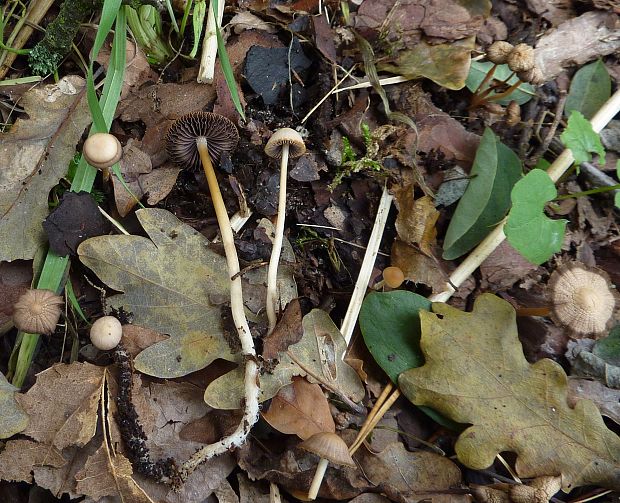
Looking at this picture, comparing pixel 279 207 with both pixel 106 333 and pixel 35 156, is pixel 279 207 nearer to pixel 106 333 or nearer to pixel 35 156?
pixel 106 333

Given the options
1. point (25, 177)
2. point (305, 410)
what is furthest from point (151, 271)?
point (305, 410)

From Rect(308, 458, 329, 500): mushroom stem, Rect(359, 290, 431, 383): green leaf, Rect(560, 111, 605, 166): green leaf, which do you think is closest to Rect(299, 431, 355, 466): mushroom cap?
Rect(308, 458, 329, 500): mushroom stem

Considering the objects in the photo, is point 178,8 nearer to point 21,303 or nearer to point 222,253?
point 222,253

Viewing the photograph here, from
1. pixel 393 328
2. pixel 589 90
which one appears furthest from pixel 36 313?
pixel 589 90

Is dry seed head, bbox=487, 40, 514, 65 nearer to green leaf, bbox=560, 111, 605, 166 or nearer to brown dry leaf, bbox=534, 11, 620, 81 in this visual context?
brown dry leaf, bbox=534, 11, 620, 81

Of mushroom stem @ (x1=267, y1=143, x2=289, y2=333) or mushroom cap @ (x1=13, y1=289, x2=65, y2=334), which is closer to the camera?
mushroom cap @ (x1=13, y1=289, x2=65, y2=334)

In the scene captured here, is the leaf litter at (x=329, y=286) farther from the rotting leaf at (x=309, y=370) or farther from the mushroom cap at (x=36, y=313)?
the mushroom cap at (x=36, y=313)
